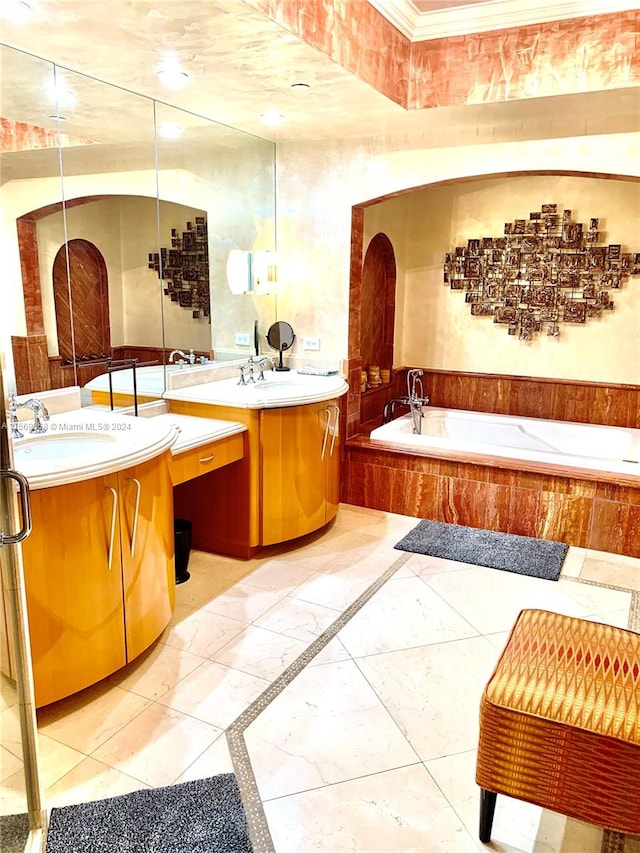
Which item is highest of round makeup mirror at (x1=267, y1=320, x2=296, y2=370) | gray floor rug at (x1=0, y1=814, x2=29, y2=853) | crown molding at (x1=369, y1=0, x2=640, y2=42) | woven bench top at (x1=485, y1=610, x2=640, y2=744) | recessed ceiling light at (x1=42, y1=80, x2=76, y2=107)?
crown molding at (x1=369, y1=0, x2=640, y2=42)

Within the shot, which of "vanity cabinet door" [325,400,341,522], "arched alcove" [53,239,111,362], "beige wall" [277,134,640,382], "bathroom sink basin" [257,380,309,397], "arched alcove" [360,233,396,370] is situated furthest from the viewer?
"arched alcove" [360,233,396,370]

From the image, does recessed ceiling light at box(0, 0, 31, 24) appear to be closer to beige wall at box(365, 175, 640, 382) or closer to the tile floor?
the tile floor

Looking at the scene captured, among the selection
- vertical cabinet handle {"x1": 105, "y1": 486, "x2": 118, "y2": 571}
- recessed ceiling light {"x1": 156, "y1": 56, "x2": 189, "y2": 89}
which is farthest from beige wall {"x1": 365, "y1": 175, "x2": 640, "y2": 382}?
vertical cabinet handle {"x1": 105, "y1": 486, "x2": 118, "y2": 571}

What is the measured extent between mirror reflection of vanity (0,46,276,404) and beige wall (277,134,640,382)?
0.97 ft

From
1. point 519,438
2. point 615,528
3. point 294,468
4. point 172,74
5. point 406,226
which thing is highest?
point 172,74

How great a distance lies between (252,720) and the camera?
7.50ft

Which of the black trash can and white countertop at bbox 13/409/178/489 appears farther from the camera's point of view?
the black trash can

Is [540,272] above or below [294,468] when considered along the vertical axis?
above

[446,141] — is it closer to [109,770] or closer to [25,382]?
[25,382]

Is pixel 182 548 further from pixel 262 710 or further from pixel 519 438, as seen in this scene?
pixel 519 438

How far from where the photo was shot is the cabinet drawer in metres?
2.99

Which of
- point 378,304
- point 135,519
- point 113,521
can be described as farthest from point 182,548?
point 378,304

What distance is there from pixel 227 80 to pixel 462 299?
303 cm

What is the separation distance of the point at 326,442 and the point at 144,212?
1630 mm
